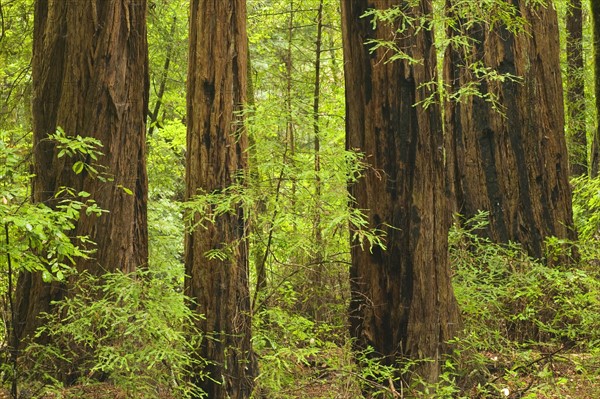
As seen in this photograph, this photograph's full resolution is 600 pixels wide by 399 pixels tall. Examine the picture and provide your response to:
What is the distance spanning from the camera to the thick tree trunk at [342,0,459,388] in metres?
7.42

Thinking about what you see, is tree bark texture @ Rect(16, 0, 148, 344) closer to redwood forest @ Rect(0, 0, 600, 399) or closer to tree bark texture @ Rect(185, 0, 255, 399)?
redwood forest @ Rect(0, 0, 600, 399)

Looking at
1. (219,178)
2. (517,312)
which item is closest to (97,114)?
(219,178)

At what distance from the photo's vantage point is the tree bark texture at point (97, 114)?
8172mm

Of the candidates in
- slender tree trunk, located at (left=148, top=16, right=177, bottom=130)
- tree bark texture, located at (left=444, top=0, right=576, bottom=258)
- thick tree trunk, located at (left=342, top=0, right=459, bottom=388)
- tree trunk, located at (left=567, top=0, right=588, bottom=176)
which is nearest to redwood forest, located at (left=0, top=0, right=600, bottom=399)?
thick tree trunk, located at (left=342, top=0, right=459, bottom=388)

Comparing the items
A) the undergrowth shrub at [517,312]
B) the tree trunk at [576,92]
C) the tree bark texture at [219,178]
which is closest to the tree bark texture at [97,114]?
the tree bark texture at [219,178]

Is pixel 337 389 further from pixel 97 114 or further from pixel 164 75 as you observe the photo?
pixel 164 75

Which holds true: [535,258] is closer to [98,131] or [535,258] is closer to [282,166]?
[282,166]

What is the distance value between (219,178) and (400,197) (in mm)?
1846

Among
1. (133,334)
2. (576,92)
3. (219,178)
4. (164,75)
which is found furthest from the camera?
(576,92)

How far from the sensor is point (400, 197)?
7422mm

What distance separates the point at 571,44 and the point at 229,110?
43.5 feet

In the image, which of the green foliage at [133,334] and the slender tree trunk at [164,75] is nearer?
the green foliage at [133,334]

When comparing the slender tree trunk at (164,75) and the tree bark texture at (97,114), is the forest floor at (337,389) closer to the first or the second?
the tree bark texture at (97,114)

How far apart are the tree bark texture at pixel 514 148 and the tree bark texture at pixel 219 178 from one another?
459 centimetres
